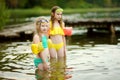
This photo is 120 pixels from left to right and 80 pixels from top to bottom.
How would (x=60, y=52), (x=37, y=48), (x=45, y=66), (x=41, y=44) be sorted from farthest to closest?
(x=60, y=52), (x=45, y=66), (x=41, y=44), (x=37, y=48)

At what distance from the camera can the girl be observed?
997cm

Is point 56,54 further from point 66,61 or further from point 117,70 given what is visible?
point 117,70

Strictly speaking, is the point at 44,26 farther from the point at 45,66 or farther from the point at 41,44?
the point at 45,66

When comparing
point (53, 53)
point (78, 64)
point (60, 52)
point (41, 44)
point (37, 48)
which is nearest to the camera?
point (37, 48)

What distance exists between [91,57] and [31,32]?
897 centimetres

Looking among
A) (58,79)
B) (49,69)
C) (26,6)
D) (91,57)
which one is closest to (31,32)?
(91,57)

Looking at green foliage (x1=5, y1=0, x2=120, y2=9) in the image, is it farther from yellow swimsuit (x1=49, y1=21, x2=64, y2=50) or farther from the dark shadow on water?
yellow swimsuit (x1=49, y1=21, x2=64, y2=50)

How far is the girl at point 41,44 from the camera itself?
32.7ft

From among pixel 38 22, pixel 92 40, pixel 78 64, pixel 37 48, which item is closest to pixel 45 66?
pixel 37 48

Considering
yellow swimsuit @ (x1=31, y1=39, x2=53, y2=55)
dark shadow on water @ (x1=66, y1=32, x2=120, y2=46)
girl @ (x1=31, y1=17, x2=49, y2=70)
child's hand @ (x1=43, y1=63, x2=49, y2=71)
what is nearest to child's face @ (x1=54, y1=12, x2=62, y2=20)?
girl @ (x1=31, y1=17, x2=49, y2=70)

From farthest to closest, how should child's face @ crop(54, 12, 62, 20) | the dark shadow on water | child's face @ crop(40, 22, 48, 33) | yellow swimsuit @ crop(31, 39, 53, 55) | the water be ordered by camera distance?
the dark shadow on water, child's face @ crop(54, 12, 62, 20), child's face @ crop(40, 22, 48, 33), yellow swimsuit @ crop(31, 39, 53, 55), the water

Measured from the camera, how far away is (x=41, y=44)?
10.0 metres

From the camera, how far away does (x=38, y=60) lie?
10.2 m

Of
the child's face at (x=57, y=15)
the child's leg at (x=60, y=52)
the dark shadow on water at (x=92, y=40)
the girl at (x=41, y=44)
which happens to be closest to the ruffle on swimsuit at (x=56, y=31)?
the child's face at (x=57, y=15)
